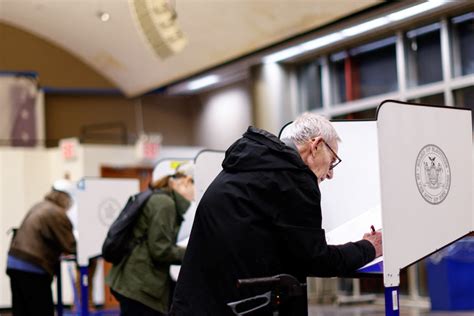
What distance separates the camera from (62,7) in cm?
1096

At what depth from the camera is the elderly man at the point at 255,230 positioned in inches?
94.7

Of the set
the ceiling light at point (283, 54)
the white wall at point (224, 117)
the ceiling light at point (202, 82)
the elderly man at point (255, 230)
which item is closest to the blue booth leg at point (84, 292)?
the elderly man at point (255, 230)

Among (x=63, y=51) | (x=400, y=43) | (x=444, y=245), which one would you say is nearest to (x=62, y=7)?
(x=63, y=51)

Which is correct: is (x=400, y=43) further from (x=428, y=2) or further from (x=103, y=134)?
(x=103, y=134)

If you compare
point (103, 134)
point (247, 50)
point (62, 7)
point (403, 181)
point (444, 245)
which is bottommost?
point (444, 245)

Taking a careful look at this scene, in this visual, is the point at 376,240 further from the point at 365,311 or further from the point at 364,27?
the point at 364,27

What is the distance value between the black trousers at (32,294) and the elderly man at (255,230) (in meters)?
3.45

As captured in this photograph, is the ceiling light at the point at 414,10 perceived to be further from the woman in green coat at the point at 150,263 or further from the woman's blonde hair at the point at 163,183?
the woman in green coat at the point at 150,263

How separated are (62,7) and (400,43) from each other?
4723 mm

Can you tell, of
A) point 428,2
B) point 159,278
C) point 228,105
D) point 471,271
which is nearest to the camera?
point 159,278

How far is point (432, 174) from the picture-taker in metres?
2.96

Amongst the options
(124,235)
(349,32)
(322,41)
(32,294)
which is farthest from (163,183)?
(322,41)

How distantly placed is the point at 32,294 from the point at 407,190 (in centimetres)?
370

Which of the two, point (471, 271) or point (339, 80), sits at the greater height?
point (339, 80)
